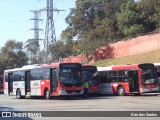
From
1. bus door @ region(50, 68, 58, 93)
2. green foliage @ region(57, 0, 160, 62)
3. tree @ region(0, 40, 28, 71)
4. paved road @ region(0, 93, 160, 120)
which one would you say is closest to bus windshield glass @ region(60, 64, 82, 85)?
bus door @ region(50, 68, 58, 93)

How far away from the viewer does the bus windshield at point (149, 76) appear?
31.6 meters

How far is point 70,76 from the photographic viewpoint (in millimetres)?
29484

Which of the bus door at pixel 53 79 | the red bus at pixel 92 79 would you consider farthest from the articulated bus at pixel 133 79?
the bus door at pixel 53 79

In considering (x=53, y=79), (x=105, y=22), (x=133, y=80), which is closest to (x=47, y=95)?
(x=53, y=79)

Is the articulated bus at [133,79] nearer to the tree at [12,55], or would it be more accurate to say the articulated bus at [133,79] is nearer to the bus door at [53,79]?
the bus door at [53,79]

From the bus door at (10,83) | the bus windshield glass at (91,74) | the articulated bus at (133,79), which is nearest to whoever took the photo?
the articulated bus at (133,79)

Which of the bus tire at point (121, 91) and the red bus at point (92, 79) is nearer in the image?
the bus tire at point (121, 91)

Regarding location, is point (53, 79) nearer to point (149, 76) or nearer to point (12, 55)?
point (149, 76)

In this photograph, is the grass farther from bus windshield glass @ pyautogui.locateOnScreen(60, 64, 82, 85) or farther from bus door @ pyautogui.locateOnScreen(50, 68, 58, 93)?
bus door @ pyautogui.locateOnScreen(50, 68, 58, 93)

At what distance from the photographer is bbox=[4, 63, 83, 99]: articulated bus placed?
29031 mm

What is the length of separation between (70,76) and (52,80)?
4.70ft

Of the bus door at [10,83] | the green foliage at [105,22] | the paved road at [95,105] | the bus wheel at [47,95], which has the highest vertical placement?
the green foliage at [105,22]

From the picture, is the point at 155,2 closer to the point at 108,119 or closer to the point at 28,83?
the point at 28,83

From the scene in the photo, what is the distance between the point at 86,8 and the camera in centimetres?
8650
